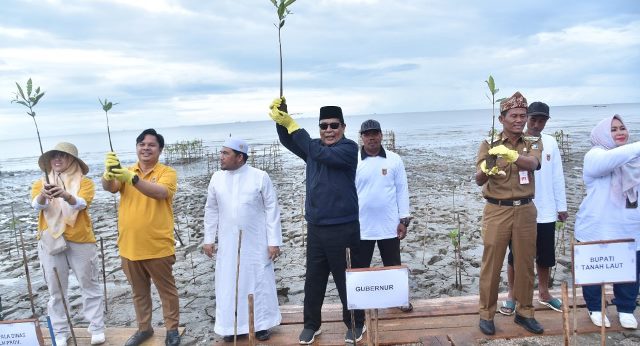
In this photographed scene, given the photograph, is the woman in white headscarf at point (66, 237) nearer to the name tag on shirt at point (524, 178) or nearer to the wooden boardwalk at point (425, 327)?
the wooden boardwalk at point (425, 327)

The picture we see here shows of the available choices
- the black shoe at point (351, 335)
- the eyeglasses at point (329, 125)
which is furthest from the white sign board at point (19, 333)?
the eyeglasses at point (329, 125)

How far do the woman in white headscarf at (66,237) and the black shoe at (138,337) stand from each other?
321mm

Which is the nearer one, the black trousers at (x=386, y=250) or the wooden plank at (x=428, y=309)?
the wooden plank at (x=428, y=309)

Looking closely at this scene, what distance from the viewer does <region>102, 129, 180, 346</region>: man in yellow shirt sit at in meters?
3.50

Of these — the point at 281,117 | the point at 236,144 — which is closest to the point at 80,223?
the point at 236,144

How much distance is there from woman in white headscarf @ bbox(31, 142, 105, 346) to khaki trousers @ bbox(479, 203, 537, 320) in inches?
149

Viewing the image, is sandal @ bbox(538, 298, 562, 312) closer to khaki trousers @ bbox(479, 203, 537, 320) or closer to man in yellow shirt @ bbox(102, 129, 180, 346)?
khaki trousers @ bbox(479, 203, 537, 320)

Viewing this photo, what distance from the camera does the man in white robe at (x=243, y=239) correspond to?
3.68 metres

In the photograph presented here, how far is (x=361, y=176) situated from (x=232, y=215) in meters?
1.50

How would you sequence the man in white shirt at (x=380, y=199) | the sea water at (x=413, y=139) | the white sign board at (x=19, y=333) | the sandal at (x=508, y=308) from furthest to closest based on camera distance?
the sea water at (x=413, y=139)
the man in white shirt at (x=380, y=199)
the sandal at (x=508, y=308)
the white sign board at (x=19, y=333)

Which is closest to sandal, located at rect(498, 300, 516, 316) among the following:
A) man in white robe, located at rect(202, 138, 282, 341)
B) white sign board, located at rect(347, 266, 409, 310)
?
white sign board, located at rect(347, 266, 409, 310)

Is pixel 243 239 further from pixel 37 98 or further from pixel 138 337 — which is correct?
pixel 37 98

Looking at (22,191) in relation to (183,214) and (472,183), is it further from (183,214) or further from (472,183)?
(472,183)

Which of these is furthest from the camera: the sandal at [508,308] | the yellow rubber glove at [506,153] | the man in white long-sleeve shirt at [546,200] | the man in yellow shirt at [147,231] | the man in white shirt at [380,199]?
the man in white shirt at [380,199]
